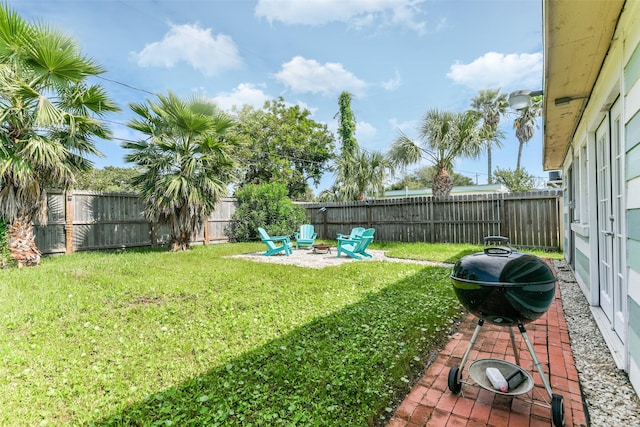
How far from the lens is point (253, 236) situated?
12492mm

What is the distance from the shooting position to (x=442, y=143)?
9.87 m

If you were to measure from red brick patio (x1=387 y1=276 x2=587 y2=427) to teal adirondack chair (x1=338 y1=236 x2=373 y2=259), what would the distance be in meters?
5.04

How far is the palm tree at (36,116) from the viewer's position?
5594 millimetres

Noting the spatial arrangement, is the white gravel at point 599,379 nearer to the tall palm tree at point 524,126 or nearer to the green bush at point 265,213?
the green bush at point 265,213

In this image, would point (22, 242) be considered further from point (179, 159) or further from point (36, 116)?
point (179, 159)

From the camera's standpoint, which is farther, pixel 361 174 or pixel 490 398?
pixel 361 174

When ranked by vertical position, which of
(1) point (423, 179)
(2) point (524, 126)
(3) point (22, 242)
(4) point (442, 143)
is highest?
(2) point (524, 126)

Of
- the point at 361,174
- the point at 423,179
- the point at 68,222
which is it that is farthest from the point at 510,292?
the point at 423,179

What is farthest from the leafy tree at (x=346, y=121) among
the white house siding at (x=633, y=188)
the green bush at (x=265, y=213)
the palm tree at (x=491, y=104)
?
the white house siding at (x=633, y=188)

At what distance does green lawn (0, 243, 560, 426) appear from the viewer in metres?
1.96

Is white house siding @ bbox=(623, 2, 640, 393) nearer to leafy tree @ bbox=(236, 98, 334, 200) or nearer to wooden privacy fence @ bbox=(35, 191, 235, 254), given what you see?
wooden privacy fence @ bbox=(35, 191, 235, 254)

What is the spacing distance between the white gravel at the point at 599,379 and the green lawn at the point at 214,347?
1.04 meters

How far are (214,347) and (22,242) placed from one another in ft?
21.5

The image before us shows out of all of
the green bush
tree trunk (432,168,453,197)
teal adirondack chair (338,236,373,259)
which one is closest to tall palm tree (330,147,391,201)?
the green bush
